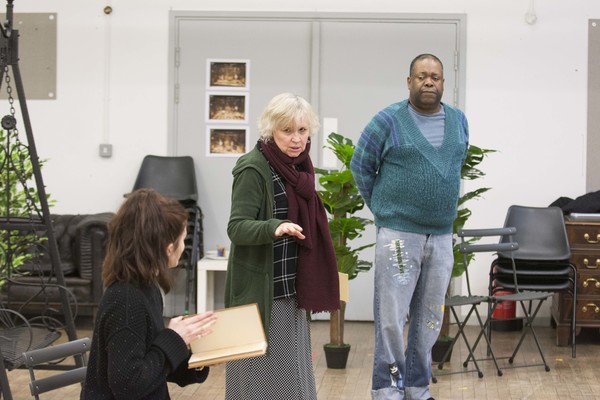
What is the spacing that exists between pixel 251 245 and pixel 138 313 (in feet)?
3.59

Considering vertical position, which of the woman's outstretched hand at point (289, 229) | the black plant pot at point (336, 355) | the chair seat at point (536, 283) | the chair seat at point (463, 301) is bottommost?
the black plant pot at point (336, 355)

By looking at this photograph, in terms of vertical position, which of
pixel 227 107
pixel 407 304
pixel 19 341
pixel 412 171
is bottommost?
pixel 19 341

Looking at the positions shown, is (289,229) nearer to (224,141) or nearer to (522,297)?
(522,297)

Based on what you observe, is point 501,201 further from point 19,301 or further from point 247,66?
point 19,301

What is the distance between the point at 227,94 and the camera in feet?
26.0

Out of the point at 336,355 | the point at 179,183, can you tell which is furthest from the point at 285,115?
the point at 179,183

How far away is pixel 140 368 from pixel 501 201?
5878 millimetres

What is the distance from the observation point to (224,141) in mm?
7965

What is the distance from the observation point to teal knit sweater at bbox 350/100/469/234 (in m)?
4.27

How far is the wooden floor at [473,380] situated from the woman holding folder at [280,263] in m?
1.92

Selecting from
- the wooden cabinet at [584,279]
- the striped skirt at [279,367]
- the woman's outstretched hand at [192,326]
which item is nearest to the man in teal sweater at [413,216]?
the striped skirt at [279,367]

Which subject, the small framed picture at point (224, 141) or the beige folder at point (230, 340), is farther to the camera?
the small framed picture at point (224, 141)

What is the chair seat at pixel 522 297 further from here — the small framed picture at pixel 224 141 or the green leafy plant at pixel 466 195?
the small framed picture at pixel 224 141

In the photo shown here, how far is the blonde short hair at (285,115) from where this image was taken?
3508 millimetres
